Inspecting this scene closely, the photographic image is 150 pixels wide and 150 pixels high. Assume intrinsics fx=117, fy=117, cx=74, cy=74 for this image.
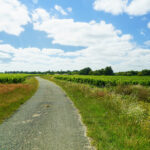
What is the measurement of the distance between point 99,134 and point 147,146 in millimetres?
1345

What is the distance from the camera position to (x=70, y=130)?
423cm

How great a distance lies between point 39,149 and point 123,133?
2.68m

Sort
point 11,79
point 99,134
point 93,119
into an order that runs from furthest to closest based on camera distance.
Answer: point 11,79
point 93,119
point 99,134

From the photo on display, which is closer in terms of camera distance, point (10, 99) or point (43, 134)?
→ point (43, 134)

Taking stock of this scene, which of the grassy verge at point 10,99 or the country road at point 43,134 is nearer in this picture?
the country road at point 43,134

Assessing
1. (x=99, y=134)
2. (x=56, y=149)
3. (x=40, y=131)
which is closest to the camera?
(x=56, y=149)

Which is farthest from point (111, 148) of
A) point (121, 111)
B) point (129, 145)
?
point (121, 111)

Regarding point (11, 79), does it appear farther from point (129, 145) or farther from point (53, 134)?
point (129, 145)

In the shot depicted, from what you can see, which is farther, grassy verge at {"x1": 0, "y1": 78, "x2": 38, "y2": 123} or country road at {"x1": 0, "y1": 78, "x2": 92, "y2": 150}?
grassy verge at {"x1": 0, "y1": 78, "x2": 38, "y2": 123}

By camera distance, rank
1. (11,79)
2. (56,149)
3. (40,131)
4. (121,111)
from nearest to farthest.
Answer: (56,149)
(40,131)
(121,111)
(11,79)

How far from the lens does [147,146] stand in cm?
325

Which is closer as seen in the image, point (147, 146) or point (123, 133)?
point (147, 146)

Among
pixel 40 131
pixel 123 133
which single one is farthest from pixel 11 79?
pixel 123 133

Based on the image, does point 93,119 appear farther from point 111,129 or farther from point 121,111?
point 121,111
